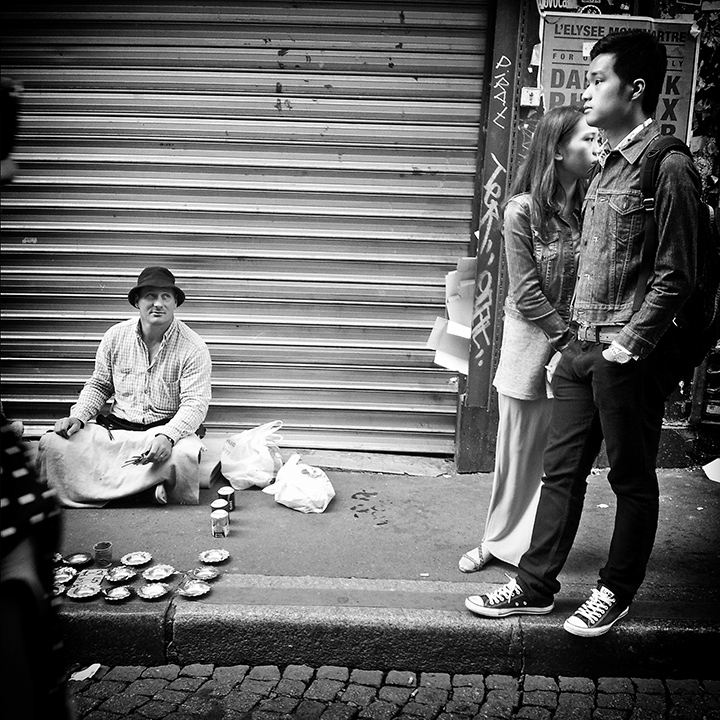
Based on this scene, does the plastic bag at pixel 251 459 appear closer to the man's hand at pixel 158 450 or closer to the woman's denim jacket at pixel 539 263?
the man's hand at pixel 158 450

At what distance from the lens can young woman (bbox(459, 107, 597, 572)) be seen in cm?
311

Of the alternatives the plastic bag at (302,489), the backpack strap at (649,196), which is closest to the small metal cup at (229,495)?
the plastic bag at (302,489)

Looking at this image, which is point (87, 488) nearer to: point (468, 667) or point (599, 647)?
point (468, 667)

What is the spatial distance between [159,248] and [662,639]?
4.07 metres

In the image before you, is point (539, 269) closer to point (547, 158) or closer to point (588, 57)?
point (547, 158)

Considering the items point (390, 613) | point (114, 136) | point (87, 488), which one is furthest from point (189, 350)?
point (390, 613)

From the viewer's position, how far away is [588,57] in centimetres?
447

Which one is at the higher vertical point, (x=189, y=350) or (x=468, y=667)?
(x=189, y=350)

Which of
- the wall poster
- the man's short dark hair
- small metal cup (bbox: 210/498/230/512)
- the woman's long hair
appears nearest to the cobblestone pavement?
small metal cup (bbox: 210/498/230/512)

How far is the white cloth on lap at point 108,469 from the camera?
4.28 m

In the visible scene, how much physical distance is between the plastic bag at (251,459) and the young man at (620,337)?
6.92 ft

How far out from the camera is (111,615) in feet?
10.1

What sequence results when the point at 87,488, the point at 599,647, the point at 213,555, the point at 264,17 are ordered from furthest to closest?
the point at 264,17 → the point at 87,488 → the point at 213,555 → the point at 599,647

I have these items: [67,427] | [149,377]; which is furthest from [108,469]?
[149,377]
